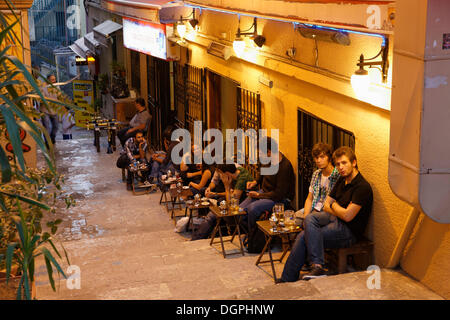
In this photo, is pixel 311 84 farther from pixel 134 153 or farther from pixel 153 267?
pixel 134 153

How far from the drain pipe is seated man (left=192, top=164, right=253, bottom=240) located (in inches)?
123

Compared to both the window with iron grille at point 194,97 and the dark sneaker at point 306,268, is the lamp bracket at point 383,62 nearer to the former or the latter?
the dark sneaker at point 306,268

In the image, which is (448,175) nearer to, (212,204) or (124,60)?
(212,204)

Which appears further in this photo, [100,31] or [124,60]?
[124,60]

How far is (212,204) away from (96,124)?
27.7ft

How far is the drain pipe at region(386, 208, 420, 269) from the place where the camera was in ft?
19.4

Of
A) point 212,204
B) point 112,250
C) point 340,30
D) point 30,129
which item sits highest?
point 340,30

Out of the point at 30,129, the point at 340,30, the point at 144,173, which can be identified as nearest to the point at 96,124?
the point at 144,173

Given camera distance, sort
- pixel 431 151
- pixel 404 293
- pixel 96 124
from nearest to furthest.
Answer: pixel 431 151 < pixel 404 293 < pixel 96 124

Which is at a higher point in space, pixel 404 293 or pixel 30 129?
pixel 30 129

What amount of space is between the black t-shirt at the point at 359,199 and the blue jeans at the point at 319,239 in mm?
95

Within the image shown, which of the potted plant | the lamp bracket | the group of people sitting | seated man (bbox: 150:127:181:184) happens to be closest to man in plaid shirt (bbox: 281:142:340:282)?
the group of people sitting

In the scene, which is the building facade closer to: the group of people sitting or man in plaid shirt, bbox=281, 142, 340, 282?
the group of people sitting

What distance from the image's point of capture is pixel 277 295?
19.2 ft
